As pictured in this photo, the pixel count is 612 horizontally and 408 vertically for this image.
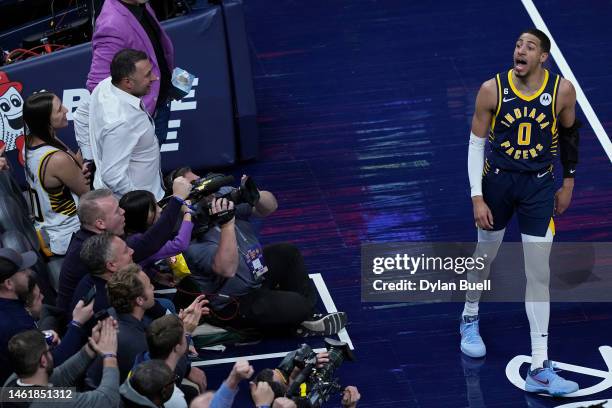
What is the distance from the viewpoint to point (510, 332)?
7.84 m

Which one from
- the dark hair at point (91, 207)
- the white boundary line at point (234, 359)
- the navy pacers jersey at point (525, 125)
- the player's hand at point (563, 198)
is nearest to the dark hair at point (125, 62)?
the dark hair at point (91, 207)

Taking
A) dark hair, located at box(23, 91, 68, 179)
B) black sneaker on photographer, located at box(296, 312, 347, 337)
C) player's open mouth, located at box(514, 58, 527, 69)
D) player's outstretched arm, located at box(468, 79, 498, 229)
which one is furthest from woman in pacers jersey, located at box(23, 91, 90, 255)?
player's open mouth, located at box(514, 58, 527, 69)

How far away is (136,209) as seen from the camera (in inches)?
281

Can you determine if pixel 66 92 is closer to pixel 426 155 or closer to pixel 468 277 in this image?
pixel 426 155

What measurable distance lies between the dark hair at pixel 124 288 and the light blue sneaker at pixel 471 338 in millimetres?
Answer: 2341

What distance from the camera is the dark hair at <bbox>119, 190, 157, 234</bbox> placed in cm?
715

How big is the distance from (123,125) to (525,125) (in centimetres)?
255

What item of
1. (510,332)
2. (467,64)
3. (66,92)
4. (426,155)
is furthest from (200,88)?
(510,332)

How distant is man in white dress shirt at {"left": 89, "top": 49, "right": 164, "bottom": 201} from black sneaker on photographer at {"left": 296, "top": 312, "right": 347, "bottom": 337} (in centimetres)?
146

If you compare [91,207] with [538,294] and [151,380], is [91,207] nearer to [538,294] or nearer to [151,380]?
[151,380]

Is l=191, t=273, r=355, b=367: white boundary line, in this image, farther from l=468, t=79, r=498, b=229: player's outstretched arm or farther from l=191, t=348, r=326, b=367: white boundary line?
l=468, t=79, r=498, b=229: player's outstretched arm

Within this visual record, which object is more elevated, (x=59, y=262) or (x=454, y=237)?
(x=59, y=262)

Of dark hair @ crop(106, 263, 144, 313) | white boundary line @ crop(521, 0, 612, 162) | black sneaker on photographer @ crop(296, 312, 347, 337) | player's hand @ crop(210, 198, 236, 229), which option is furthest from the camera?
white boundary line @ crop(521, 0, 612, 162)

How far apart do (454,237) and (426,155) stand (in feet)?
3.81
